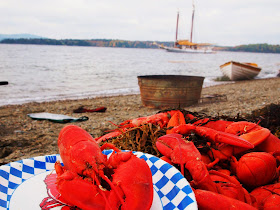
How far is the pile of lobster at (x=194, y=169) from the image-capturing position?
105 cm

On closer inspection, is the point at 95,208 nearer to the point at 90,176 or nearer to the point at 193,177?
the point at 90,176

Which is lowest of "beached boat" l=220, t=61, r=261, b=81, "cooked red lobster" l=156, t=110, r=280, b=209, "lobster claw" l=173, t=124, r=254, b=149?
"beached boat" l=220, t=61, r=261, b=81

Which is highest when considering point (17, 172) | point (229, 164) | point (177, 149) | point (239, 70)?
point (177, 149)

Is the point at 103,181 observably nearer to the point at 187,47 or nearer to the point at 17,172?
the point at 17,172

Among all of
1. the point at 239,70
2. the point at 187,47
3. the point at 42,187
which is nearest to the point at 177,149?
the point at 42,187

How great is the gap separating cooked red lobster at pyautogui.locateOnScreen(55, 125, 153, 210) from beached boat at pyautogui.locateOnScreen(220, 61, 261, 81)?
18795mm

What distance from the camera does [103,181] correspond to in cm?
123

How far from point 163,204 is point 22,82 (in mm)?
19186

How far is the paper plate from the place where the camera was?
1187 mm

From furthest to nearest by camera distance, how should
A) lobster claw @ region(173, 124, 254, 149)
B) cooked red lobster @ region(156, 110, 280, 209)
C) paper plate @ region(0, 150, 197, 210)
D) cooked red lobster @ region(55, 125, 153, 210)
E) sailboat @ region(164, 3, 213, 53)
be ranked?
1. sailboat @ region(164, 3, 213, 53)
2. lobster claw @ region(173, 124, 254, 149)
3. cooked red lobster @ region(156, 110, 280, 209)
4. paper plate @ region(0, 150, 197, 210)
5. cooked red lobster @ region(55, 125, 153, 210)

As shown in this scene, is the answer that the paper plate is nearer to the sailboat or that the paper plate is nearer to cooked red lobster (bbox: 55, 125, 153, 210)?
cooked red lobster (bbox: 55, 125, 153, 210)

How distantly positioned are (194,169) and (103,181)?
1.79ft

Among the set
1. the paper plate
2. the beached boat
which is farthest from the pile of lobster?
the beached boat

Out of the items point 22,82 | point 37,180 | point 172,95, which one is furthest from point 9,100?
point 37,180
